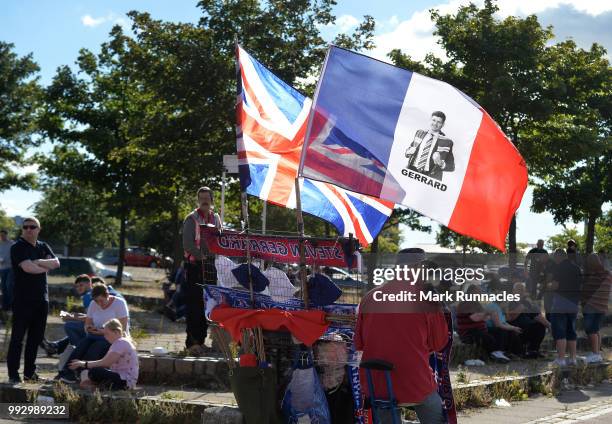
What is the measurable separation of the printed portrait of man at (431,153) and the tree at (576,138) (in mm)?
16597

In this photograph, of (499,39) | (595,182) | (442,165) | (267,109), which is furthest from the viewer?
(595,182)

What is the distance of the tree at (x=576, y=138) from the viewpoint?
77.0 feet

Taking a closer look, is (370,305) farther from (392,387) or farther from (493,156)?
(493,156)

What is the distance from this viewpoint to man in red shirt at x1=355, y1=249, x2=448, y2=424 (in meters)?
6.50

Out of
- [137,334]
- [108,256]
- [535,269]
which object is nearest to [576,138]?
[535,269]

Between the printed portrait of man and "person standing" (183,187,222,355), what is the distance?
11.7 ft

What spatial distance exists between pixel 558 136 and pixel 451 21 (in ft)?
16.2

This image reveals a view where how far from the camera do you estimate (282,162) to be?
883 centimetres

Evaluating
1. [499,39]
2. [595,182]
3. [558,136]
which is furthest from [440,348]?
[595,182]

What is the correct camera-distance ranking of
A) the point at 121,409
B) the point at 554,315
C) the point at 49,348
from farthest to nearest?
1. the point at 554,315
2. the point at 49,348
3. the point at 121,409

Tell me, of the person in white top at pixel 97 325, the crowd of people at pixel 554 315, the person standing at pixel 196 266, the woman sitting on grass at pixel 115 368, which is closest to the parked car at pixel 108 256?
the crowd of people at pixel 554 315

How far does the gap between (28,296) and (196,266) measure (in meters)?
1.97

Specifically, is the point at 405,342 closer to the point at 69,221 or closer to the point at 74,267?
the point at 74,267

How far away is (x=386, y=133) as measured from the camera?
24.5 feet
